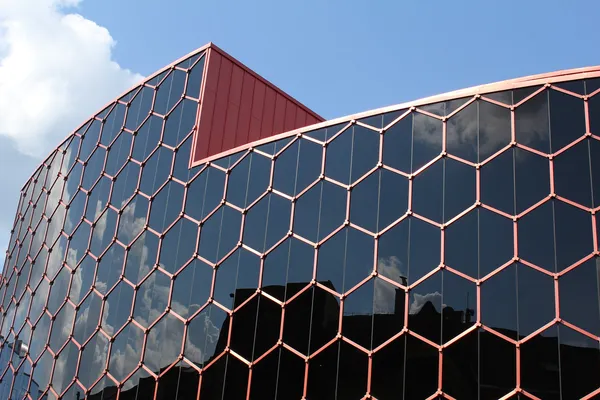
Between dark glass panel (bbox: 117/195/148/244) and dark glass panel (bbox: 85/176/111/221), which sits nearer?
dark glass panel (bbox: 117/195/148/244)

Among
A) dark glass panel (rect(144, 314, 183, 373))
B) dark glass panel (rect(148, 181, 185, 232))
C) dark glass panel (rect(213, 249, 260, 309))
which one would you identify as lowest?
dark glass panel (rect(144, 314, 183, 373))

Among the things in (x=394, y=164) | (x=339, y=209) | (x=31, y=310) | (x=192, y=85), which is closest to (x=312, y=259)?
(x=339, y=209)

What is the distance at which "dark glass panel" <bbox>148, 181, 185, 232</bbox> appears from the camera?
44.5 ft

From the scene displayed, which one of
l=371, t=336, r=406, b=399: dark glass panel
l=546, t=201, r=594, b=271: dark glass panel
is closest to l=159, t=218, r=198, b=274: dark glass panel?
l=371, t=336, r=406, b=399: dark glass panel

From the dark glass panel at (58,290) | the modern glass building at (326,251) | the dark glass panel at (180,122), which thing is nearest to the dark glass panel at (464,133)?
the modern glass building at (326,251)

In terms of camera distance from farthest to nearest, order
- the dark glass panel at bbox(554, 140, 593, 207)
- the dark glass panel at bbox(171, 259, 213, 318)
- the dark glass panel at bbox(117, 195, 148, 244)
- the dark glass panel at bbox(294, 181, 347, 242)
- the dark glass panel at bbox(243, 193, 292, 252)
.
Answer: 1. the dark glass panel at bbox(117, 195, 148, 244)
2. the dark glass panel at bbox(171, 259, 213, 318)
3. the dark glass panel at bbox(243, 193, 292, 252)
4. the dark glass panel at bbox(294, 181, 347, 242)
5. the dark glass panel at bbox(554, 140, 593, 207)

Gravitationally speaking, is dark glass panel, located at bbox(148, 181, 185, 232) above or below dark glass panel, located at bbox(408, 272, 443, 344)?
above

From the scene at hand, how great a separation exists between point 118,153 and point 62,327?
387 cm

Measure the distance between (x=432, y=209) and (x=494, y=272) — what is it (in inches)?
52.3

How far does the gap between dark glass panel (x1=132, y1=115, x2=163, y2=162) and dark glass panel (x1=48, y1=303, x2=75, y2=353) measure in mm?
3499

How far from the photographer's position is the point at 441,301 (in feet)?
31.4

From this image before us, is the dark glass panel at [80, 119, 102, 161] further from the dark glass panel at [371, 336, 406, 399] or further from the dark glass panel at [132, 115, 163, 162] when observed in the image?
the dark glass panel at [371, 336, 406, 399]

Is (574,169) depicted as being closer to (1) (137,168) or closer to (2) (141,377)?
(2) (141,377)

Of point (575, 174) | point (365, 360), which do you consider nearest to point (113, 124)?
point (365, 360)
